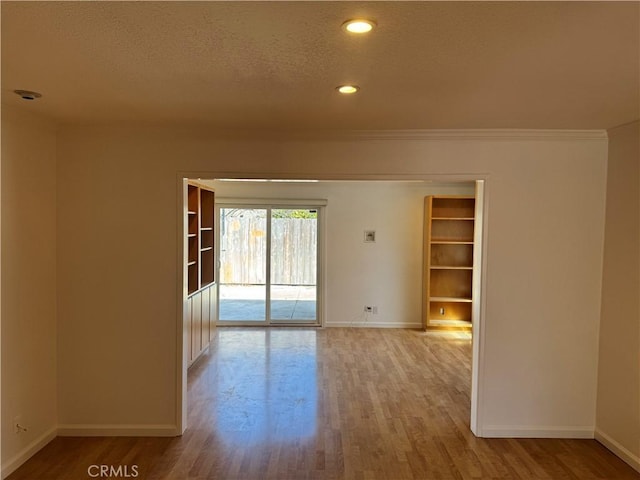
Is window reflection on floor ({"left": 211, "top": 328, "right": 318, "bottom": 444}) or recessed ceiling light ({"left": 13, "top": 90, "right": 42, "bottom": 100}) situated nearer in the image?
recessed ceiling light ({"left": 13, "top": 90, "right": 42, "bottom": 100})

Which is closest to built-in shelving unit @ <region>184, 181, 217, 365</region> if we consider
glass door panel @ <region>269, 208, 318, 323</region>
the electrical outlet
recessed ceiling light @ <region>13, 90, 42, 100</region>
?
glass door panel @ <region>269, 208, 318, 323</region>

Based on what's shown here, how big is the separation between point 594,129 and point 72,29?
3.30 meters

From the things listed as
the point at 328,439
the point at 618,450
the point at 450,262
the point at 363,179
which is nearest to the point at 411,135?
the point at 363,179

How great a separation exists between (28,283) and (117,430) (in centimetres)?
130

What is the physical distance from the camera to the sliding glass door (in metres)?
6.94

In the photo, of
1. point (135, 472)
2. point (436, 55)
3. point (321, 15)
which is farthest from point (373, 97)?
point (135, 472)

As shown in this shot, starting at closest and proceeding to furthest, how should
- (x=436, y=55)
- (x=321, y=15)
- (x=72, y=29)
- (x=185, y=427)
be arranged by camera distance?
(x=321, y=15) < (x=72, y=29) < (x=436, y=55) < (x=185, y=427)

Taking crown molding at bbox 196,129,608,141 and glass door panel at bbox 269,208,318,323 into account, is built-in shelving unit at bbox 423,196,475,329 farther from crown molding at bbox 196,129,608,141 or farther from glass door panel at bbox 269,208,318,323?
crown molding at bbox 196,129,608,141

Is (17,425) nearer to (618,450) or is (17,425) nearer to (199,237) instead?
(199,237)

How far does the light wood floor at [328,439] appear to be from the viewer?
2932mm

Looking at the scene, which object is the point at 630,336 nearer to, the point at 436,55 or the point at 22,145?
the point at 436,55

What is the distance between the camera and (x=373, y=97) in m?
2.45

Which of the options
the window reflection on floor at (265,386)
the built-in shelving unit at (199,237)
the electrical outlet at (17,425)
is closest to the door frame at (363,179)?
the window reflection on floor at (265,386)

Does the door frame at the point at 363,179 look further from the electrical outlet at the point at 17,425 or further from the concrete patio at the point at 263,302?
→ the concrete patio at the point at 263,302
